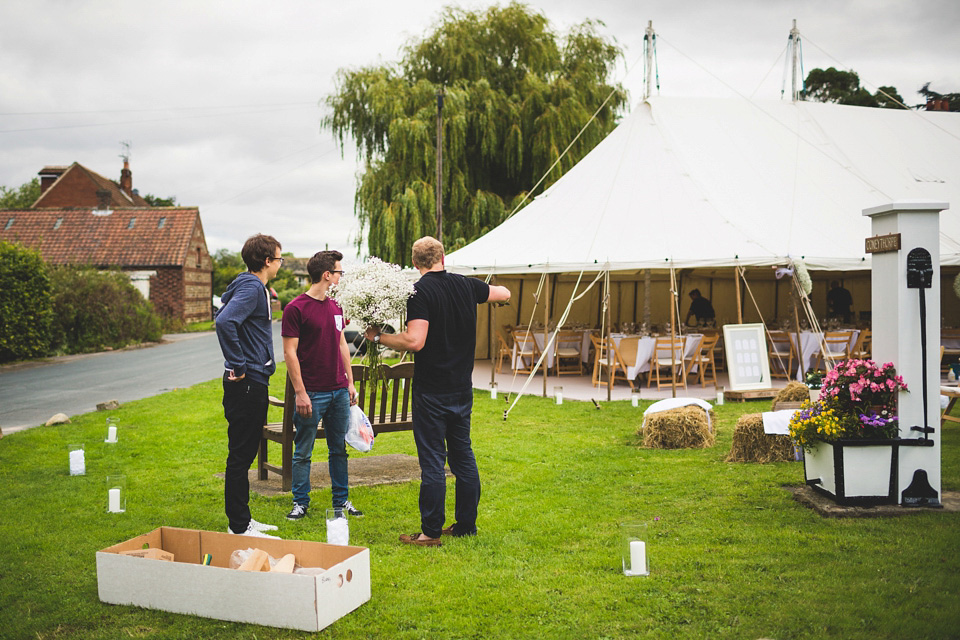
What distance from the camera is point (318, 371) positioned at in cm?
479

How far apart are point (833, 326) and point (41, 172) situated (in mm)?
43079

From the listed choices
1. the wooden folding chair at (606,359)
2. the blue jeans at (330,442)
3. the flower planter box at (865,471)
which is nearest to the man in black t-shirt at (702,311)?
the wooden folding chair at (606,359)

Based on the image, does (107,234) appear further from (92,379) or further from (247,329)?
(247,329)

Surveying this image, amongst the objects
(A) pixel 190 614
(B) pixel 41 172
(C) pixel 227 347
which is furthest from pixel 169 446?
(B) pixel 41 172

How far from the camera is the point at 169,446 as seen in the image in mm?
Result: 7688

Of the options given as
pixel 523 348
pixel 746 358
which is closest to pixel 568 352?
pixel 523 348

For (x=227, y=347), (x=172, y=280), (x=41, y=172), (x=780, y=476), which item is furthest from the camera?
(x=41, y=172)

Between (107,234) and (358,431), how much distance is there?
102 ft

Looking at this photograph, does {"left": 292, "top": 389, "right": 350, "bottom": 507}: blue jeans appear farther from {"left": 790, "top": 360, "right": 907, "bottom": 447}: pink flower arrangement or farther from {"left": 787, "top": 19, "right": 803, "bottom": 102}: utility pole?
{"left": 787, "top": 19, "right": 803, "bottom": 102}: utility pole

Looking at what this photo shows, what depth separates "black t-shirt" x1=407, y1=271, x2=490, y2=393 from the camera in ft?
14.2

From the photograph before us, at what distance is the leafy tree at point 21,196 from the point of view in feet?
160

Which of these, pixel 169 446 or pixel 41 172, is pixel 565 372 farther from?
pixel 41 172

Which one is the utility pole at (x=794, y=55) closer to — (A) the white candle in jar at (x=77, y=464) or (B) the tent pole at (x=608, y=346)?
(B) the tent pole at (x=608, y=346)

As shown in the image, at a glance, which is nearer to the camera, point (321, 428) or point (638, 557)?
point (638, 557)
